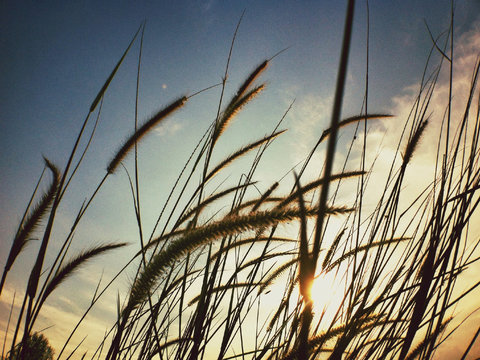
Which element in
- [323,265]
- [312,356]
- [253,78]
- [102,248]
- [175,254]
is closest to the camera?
[175,254]

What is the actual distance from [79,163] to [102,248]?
1.80 feet

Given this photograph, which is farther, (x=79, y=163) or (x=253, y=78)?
(x=253, y=78)

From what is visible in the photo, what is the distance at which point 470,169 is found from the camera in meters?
1.17

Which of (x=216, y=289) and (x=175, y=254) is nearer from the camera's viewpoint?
(x=175, y=254)

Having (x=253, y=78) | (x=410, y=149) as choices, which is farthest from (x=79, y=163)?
(x=410, y=149)

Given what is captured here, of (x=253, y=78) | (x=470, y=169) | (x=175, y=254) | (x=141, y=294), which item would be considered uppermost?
(x=253, y=78)

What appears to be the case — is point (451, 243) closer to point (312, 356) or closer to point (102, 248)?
point (312, 356)

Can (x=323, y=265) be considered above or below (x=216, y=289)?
above

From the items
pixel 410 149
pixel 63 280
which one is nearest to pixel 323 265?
pixel 410 149

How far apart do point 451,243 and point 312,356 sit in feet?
2.52

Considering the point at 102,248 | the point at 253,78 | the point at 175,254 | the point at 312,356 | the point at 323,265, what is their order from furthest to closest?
1. the point at 253,78
2. the point at 102,248
3. the point at 323,265
4. the point at 312,356
5. the point at 175,254

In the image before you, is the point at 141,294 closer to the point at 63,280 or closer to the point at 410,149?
the point at 63,280

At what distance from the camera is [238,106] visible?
6.11 ft

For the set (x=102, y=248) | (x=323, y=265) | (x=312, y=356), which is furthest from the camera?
(x=102, y=248)
